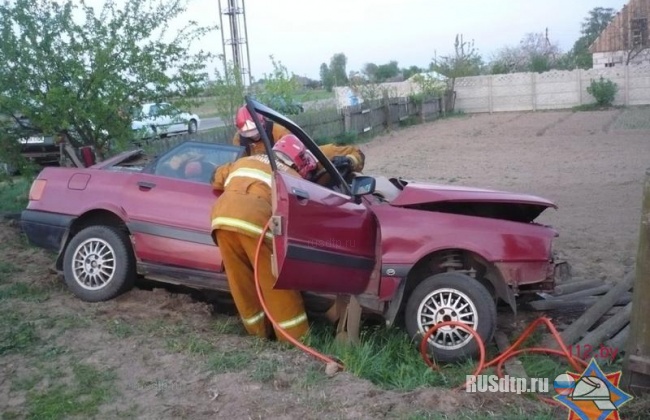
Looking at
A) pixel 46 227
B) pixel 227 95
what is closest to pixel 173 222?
pixel 46 227

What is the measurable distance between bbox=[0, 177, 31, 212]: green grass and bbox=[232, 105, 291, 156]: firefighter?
177 inches

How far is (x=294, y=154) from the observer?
4980 millimetres

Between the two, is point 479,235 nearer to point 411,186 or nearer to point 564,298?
point 411,186

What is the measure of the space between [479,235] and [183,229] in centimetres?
236

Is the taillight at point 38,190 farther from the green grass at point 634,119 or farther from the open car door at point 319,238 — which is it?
the green grass at point 634,119

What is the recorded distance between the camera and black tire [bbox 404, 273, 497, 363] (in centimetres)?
469

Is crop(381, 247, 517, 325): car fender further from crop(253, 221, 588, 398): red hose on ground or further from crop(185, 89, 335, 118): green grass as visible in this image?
crop(185, 89, 335, 118): green grass

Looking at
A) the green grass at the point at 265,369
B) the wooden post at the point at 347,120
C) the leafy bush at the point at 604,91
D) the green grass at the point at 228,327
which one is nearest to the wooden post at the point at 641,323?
the green grass at the point at 265,369

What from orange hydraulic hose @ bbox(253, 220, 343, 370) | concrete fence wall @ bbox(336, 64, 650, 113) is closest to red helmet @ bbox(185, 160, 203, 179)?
orange hydraulic hose @ bbox(253, 220, 343, 370)

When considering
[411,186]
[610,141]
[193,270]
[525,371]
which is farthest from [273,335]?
[610,141]

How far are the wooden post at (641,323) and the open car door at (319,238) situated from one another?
170cm

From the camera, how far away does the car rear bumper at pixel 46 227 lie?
20.0ft

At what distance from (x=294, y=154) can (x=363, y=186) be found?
0.60 metres

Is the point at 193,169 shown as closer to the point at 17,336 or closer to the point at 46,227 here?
the point at 46,227
